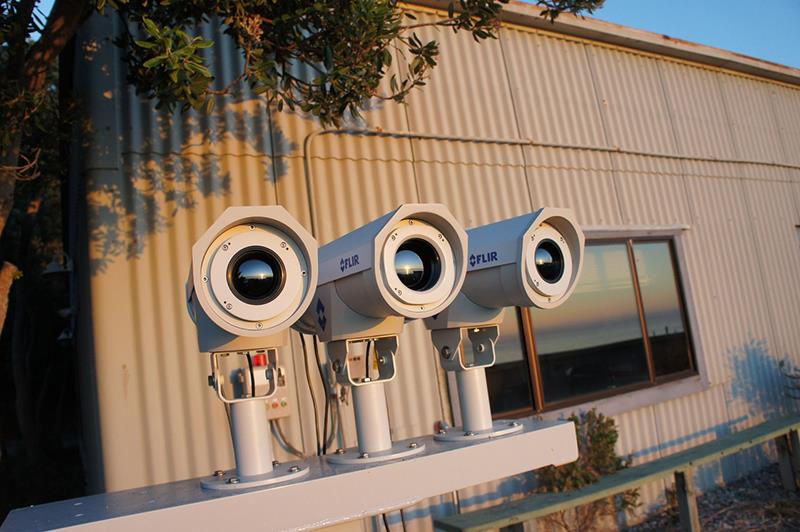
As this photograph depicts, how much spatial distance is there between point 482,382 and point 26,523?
129cm

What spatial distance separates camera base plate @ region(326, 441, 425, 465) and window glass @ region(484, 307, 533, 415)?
3028 mm

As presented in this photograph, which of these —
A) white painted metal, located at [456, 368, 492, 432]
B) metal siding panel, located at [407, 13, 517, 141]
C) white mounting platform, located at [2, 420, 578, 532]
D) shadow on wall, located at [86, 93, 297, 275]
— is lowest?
white mounting platform, located at [2, 420, 578, 532]

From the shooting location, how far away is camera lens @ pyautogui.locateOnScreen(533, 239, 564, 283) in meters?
1.90

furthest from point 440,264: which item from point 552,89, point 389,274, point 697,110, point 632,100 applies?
point 697,110

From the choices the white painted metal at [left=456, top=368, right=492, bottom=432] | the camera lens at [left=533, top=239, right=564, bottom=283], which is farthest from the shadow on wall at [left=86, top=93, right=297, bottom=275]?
the camera lens at [left=533, top=239, right=564, bottom=283]

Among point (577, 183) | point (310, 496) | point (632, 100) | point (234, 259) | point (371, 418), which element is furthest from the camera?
point (632, 100)

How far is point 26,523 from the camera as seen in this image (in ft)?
4.28

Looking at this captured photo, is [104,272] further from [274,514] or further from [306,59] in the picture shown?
[274,514]

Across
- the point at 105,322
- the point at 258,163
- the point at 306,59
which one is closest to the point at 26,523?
the point at 105,322

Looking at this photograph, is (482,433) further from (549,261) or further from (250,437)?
(250,437)

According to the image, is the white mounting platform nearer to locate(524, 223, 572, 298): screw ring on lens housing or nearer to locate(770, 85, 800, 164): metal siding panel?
locate(524, 223, 572, 298): screw ring on lens housing

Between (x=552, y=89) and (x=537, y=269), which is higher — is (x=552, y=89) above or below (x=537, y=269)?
above

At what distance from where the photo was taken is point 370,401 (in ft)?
5.80

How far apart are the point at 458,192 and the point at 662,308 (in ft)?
8.67
